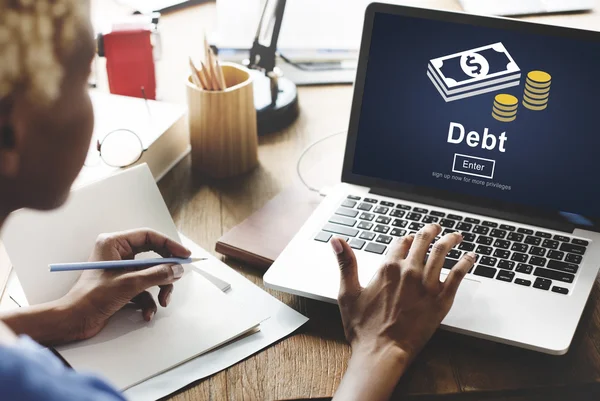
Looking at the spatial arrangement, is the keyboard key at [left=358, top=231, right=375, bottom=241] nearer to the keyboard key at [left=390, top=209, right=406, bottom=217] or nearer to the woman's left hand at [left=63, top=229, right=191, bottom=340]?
the keyboard key at [left=390, top=209, right=406, bottom=217]

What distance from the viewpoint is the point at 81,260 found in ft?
3.15

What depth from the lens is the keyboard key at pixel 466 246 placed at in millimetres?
994

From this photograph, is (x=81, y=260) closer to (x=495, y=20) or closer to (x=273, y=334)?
(x=273, y=334)

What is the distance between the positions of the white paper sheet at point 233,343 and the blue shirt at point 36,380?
0.37 m

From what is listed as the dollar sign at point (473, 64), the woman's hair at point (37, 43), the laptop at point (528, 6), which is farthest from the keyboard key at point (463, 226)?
the laptop at point (528, 6)

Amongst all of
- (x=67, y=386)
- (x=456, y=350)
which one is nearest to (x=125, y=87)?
(x=456, y=350)

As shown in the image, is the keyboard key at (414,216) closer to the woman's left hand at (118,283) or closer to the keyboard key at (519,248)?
the keyboard key at (519,248)

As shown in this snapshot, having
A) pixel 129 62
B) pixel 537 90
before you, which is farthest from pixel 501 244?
pixel 129 62

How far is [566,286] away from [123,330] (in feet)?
1.91

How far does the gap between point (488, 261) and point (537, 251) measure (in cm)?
8

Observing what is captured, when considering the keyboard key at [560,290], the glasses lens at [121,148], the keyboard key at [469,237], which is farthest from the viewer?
the glasses lens at [121,148]

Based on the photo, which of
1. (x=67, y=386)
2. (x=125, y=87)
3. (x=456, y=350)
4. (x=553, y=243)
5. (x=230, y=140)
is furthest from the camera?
(x=125, y=87)

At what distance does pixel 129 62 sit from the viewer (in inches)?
55.7

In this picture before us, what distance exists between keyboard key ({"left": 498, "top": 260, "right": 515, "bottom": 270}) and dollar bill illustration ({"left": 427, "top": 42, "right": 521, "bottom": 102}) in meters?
0.26
